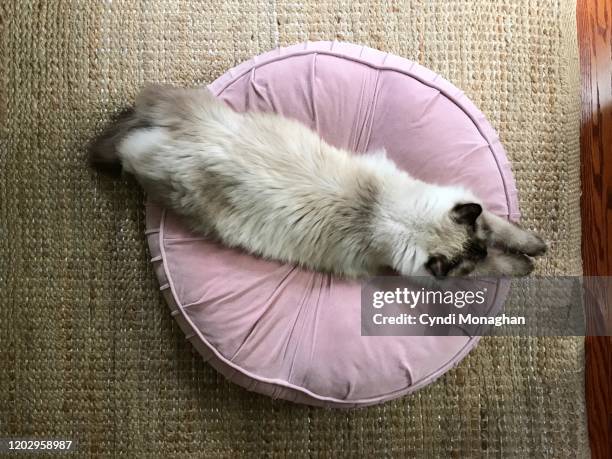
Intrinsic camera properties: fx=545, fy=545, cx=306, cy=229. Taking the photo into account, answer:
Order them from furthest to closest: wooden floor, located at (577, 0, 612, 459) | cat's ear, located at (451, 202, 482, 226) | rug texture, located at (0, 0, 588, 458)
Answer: wooden floor, located at (577, 0, 612, 459), rug texture, located at (0, 0, 588, 458), cat's ear, located at (451, 202, 482, 226)

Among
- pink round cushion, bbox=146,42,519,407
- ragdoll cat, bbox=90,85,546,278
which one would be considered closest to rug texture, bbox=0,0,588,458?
pink round cushion, bbox=146,42,519,407

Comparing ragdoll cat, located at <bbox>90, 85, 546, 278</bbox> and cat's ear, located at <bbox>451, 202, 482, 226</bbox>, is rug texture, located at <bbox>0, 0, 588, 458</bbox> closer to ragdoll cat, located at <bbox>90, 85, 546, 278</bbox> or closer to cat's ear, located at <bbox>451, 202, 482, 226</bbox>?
ragdoll cat, located at <bbox>90, 85, 546, 278</bbox>

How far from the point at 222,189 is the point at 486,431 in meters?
1.17

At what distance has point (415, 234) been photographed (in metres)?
A: 1.47

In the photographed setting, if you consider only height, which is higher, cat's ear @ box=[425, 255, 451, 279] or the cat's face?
the cat's face

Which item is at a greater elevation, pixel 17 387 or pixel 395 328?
pixel 395 328

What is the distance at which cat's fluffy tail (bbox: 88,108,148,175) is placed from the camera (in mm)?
1600

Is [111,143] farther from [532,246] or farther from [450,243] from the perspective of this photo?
[532,246]

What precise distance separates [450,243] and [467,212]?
0.10 m

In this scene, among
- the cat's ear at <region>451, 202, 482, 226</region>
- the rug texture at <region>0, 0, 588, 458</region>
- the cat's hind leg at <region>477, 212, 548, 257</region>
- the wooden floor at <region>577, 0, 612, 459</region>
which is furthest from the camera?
the wooden floor at <region>577, 0, 612, 459</region>

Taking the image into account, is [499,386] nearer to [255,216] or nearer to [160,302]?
[255,216]

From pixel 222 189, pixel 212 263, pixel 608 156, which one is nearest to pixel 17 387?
pixel 212 263

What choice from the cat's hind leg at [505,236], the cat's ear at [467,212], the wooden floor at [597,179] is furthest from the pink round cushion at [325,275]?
the wooden floor at [597,179]

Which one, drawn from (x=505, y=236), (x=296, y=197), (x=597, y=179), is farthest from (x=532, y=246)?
(x=296, y=197)
